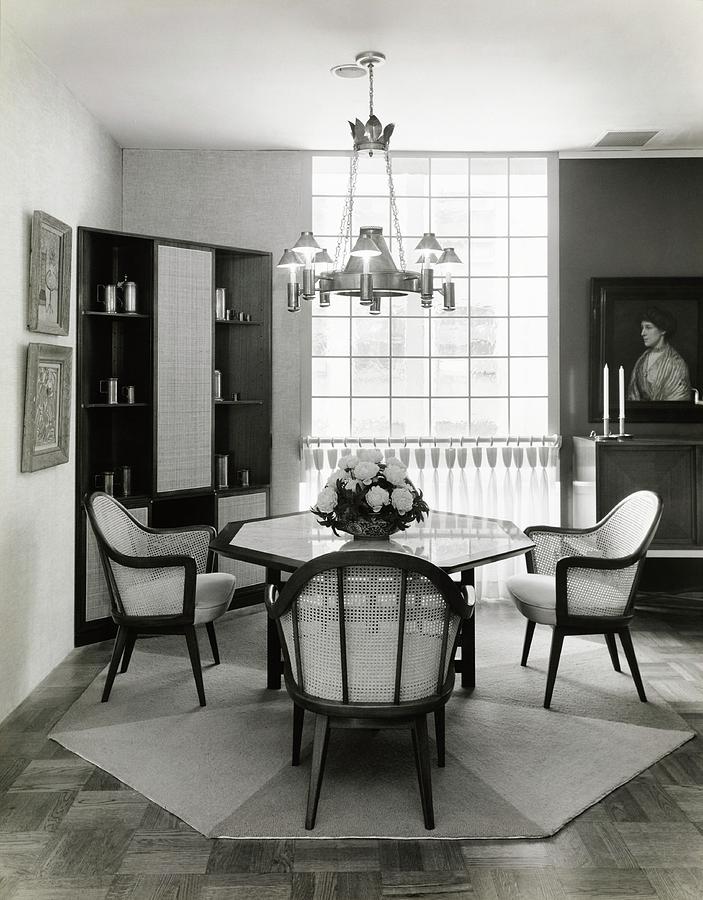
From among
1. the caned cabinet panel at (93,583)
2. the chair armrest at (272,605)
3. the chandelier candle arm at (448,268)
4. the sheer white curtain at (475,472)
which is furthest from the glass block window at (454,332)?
the chair armrest at (272,605)

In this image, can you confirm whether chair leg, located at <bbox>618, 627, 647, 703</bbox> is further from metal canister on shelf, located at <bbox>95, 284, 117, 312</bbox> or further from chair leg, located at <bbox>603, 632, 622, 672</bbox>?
metal canister on shelf, located at <bbox>95, 284, 117, 312</bbox>

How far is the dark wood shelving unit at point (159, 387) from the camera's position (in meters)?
4.56

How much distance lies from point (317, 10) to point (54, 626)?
3.09m

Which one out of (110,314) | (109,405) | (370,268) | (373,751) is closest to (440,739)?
(373,751)

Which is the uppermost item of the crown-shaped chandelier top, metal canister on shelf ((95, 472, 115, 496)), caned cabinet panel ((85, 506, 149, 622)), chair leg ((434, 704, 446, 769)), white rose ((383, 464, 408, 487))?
the crown-shaped chandelier top

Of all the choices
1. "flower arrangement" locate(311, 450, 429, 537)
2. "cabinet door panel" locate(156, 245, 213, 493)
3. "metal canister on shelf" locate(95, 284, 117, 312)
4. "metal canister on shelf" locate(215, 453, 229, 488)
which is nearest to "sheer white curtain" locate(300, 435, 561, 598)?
"metal canister on shelf" locate(215, 453, 229, 488)

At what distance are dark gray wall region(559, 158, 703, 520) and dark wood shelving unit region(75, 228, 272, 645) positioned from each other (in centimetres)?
196

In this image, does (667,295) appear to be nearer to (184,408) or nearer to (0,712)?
(184,408)

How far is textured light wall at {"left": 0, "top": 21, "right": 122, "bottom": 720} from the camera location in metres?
3.56

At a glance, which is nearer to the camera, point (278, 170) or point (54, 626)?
point (54, 626)

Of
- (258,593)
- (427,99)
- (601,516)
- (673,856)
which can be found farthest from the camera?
(258,593)

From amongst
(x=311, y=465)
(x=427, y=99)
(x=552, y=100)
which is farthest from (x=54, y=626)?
(x=552, y=100)

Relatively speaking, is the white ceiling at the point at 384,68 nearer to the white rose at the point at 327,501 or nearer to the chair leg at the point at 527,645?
the white rose at the point at 327,501

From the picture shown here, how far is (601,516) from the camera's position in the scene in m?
4.86
